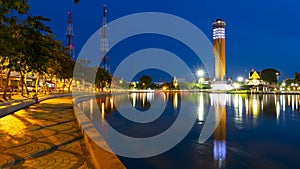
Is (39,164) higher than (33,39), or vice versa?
(33,39)

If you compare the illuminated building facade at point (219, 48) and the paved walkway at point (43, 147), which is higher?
the illuminated building facade at point (219, 48)

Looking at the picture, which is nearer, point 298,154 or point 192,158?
point 192,158

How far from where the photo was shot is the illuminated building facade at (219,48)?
12769 cm

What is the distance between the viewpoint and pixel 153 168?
649 centimetres

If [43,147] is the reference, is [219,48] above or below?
above

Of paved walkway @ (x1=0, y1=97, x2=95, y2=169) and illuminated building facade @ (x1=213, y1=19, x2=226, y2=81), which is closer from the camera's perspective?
paved walkway @ (x1=0, y1=97, x2=95, y2=169)

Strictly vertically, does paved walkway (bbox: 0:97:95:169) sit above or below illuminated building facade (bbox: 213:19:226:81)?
below

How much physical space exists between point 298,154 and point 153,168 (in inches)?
174

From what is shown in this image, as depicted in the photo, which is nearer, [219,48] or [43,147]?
[43,147]

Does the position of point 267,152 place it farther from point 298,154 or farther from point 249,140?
point 249,140

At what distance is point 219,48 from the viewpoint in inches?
5059

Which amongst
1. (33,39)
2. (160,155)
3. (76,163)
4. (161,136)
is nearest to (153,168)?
(160,155)

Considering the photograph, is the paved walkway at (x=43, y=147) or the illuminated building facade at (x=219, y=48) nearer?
the paved walkway at (x=43, y=147)

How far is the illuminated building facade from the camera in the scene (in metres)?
128
